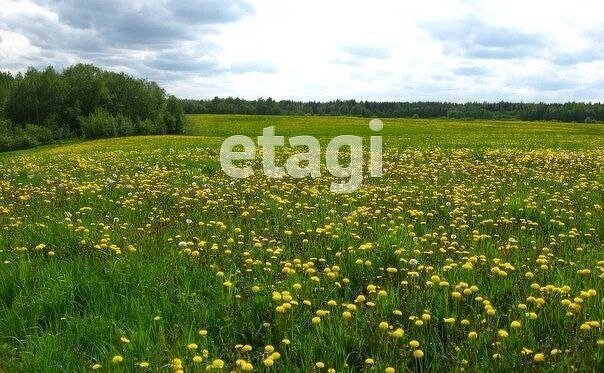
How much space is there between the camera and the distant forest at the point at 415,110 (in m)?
131

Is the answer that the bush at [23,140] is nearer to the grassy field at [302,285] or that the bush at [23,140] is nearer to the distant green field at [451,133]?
the distant green field at [451,133]

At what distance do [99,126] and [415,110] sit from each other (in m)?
104

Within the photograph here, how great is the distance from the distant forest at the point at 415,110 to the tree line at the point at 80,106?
57.3 metres

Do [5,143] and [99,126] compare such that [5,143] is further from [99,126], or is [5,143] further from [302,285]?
[302,285]

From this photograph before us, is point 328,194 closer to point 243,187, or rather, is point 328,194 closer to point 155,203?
point 243,187

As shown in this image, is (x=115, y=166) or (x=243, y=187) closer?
(x=243, y=187)

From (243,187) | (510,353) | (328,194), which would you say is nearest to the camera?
(510,353)

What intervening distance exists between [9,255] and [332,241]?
144 inches

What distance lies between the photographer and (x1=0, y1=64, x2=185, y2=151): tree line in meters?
61.1

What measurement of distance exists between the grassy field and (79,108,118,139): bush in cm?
5380

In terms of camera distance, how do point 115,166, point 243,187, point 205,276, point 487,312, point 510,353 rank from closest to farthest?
point 510,353 → point 487,312 → point 205,276 → point 243,187 → point 115,166

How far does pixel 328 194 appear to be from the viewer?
31.9ft

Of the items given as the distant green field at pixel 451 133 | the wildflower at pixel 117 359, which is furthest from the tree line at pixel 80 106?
the wildflower at pixel 117 359

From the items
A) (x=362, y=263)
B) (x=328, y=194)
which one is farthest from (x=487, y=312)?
(x=328, y=194)
